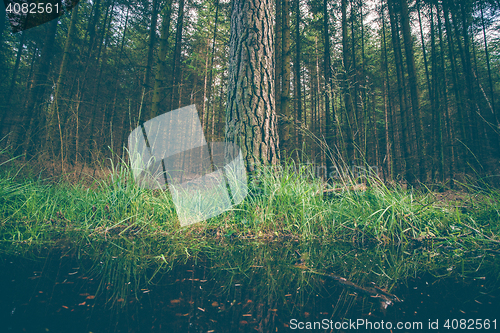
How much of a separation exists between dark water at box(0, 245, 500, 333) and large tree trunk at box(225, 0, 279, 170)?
1.64 meters

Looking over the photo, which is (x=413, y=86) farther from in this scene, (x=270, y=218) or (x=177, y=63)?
(x=177, y=63)

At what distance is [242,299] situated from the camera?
85 centimetres

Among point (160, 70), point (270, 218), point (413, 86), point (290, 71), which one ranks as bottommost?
point (270, 218)

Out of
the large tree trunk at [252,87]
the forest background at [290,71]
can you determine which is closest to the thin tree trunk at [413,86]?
the forest background at [290,71]

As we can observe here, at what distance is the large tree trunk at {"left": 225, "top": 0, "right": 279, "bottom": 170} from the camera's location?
2.62m

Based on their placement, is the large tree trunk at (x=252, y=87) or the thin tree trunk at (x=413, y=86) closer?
the large tree trunk at (x=252, y=87)

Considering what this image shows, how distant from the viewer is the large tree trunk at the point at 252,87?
262 centimetres

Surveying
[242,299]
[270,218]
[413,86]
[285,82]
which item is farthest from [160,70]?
[413,86]

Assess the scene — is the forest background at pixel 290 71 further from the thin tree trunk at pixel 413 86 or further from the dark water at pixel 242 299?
the dark water at pixel 242 299

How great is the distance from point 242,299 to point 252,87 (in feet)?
7.78

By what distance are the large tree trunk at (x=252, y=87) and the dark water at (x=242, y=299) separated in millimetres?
1640

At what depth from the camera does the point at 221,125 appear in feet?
61.0

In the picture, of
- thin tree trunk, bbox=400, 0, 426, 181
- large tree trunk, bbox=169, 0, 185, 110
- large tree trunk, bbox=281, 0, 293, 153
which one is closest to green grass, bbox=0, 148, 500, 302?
large tree trunk, bbox=281, 0, 293, 153

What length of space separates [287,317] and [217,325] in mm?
238
